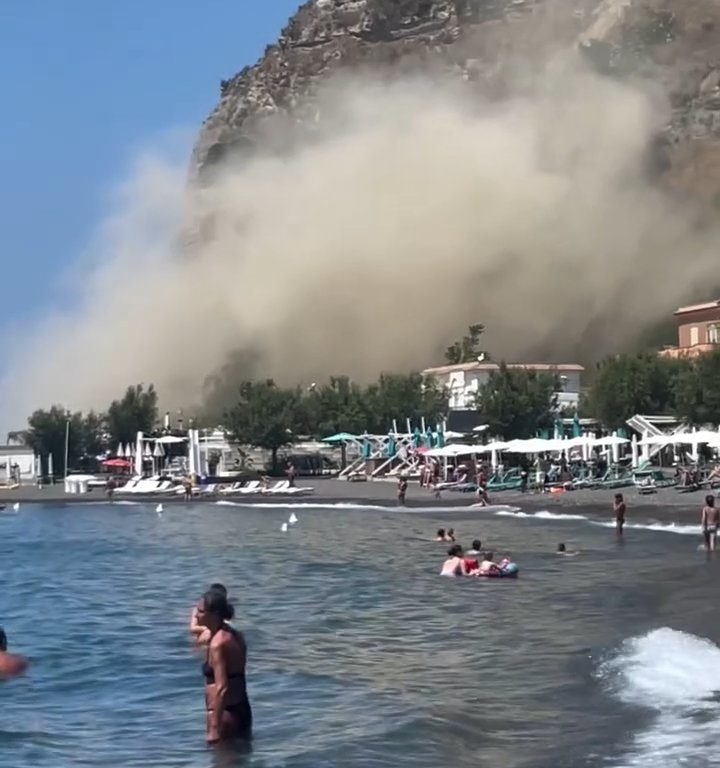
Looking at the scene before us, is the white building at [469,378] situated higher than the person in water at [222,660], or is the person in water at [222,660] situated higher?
the white building at [469,378]

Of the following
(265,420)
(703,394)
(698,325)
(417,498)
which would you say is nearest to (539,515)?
(417,498)

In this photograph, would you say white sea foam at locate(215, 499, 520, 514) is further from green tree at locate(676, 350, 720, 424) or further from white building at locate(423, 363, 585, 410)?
white building at locate(423, 363, 585, 410)

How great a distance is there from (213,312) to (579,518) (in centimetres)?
11715

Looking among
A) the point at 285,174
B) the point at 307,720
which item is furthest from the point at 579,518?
the point at 285,174

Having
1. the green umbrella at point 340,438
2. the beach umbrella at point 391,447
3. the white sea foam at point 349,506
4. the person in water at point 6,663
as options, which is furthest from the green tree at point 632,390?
the person in water at point 6,663

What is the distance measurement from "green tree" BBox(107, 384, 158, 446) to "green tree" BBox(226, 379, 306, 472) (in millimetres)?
15402

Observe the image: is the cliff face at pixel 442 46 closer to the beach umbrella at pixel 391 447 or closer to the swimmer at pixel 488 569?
the beach umbrella at pixel 391 447

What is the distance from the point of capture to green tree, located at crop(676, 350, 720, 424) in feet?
204

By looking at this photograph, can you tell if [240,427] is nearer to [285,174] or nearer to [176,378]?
[176,378]

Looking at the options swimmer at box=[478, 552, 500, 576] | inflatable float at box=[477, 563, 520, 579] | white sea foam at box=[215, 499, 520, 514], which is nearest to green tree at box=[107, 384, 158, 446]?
white sea foam at box=[215, 499, 520, 514]

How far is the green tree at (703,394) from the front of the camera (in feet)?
204

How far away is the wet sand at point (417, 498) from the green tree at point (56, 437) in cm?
1231

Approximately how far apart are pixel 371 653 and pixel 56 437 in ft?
285

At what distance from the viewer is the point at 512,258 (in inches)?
5920
